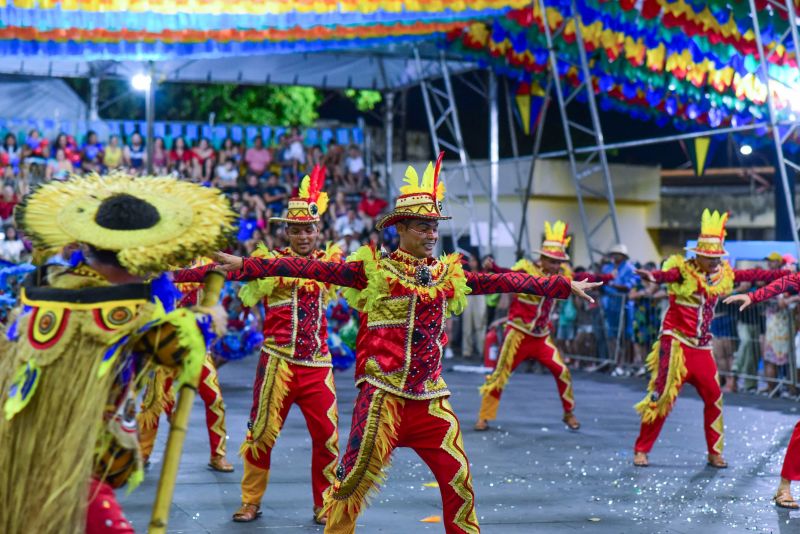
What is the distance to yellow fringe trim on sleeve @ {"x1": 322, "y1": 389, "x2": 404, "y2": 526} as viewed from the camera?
5645mm

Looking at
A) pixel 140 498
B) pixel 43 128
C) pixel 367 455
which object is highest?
pixel 43 128

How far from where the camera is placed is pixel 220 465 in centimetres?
884

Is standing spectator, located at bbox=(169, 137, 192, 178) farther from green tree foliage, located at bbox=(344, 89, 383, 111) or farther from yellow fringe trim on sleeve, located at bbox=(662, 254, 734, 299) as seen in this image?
yellow fringe trim on sleeve, located at bbox=(662, 254, 734, 299)

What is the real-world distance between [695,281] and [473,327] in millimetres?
10367

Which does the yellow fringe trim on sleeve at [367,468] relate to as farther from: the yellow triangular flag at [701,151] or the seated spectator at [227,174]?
the seated spectator at [227,174]

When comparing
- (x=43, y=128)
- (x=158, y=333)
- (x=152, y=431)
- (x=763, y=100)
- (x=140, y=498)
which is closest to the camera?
(x=158, y=333)

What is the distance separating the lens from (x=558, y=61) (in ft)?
61.6

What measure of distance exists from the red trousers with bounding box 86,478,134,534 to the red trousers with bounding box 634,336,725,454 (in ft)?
20.3

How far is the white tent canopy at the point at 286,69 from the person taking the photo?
23.0 metres

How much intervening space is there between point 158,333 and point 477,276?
222cm

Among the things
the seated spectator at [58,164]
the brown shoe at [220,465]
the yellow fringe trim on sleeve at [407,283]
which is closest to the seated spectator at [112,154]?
the seated spectator at [58,164]

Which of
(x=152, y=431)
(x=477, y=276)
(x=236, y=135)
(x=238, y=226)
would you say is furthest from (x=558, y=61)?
(x=238, y=226)

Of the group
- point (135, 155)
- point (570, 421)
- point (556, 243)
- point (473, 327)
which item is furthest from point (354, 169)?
point (570, 421)

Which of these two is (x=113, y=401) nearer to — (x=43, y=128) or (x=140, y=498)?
(x=140, y=498)
